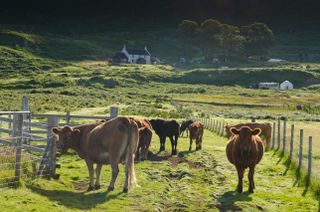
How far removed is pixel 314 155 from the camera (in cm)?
2292

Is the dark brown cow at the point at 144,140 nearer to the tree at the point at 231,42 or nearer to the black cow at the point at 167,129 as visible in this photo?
the black cow at the point at 167,129

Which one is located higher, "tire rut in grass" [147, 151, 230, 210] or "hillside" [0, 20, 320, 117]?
"hillside" [0, 20, 320, 117]

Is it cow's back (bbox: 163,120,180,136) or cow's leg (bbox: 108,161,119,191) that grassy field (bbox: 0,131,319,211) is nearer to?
cow's leg (bbox: 108,161,119,191)

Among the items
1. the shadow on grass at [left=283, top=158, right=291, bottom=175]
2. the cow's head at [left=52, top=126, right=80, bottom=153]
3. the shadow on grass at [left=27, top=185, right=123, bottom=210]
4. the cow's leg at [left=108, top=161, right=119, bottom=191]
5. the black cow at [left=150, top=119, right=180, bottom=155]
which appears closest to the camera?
Result: the shadow on grass at [left=27, top=185, right=123, bottom=210]

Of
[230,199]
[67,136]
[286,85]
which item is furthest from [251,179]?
[286,85]

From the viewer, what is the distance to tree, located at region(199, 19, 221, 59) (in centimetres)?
14800

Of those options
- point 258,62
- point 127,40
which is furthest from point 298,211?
point 127,40

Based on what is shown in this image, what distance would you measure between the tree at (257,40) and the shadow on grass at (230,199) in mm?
136090

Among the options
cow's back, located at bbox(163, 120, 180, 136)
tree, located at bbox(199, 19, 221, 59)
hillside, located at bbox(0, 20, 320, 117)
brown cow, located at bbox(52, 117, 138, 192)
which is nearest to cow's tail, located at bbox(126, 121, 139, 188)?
brown cow, located at bbox(52, 117, 138, 192)

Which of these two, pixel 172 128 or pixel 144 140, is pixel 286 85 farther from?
pixel 144 140

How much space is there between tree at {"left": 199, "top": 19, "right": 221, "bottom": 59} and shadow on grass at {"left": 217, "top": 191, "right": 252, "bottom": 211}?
135 m

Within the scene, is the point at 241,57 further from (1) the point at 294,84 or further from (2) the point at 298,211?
(2) the point at 298,211

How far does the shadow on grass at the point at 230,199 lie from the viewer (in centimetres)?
1205

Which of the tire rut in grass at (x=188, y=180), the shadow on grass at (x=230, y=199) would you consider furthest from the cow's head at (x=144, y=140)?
the shadow on grass at (x=230, y=199)
